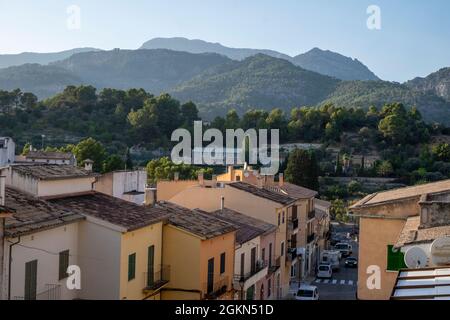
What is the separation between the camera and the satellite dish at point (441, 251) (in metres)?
12.2

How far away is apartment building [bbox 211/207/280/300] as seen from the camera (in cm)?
2267

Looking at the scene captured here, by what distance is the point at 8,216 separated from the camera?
12.0 meters

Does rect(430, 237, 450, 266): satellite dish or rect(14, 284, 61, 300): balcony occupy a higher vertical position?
rect(430, 237, 450, 266): satellite dish

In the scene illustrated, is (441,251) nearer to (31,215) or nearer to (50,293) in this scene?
(50,293)

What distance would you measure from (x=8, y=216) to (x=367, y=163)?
239 feet

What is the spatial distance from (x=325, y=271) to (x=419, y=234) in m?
24.8

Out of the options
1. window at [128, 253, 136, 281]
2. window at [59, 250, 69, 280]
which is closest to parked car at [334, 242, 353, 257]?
window at [128, 253, 136, 281]

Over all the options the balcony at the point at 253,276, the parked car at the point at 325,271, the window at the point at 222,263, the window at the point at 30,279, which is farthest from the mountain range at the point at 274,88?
the window at the point at 30,279

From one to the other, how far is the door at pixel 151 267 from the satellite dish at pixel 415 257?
6.59 meters

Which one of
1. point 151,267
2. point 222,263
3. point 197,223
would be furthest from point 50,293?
point 222,263

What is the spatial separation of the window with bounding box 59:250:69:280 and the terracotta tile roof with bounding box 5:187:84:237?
28.4 inches

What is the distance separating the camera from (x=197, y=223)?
19422mm

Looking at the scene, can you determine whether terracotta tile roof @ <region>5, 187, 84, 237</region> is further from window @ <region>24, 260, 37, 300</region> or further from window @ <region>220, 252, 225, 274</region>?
window @ <region>220, 252, 225, 274</region>
